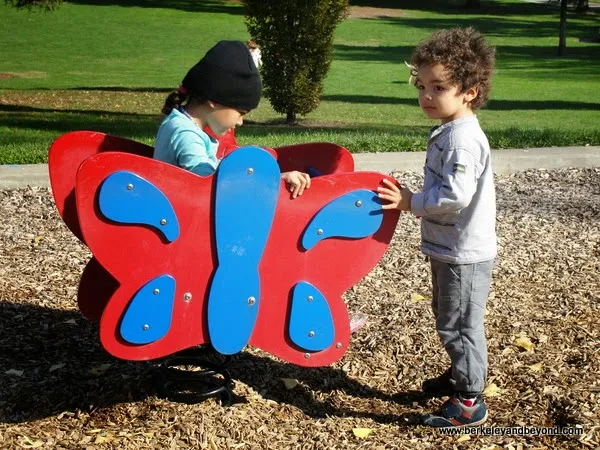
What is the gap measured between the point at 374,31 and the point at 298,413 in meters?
31.9

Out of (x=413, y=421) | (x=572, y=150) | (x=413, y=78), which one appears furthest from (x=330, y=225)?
(x=572, y=150)

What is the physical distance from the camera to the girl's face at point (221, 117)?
336 centimetres

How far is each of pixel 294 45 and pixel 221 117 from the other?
402 inches

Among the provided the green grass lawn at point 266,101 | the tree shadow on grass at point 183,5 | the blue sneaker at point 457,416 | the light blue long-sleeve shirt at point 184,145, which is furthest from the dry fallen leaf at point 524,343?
the tree shadow on grass at point 183,5

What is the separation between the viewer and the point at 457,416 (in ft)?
11.5

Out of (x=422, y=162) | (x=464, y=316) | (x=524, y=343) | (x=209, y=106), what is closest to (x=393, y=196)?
(x=464, y=316)

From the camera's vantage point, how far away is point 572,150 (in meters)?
7.80

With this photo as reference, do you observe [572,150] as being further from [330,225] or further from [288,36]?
[288,36]

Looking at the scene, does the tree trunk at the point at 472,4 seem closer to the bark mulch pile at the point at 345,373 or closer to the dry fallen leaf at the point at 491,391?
the bark mulch pile at the point at 345,373

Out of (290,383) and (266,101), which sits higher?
(290,383)

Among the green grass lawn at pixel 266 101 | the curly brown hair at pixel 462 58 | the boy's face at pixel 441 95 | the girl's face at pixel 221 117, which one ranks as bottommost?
the green grass lawn at pixel 266 101

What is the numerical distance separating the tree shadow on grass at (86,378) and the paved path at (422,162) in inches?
97.5

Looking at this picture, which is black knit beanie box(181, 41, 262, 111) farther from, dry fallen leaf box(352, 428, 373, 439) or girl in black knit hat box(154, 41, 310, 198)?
dry fallen leaf box(352, 428, 373, 439)

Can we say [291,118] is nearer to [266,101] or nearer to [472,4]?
[266,101]
